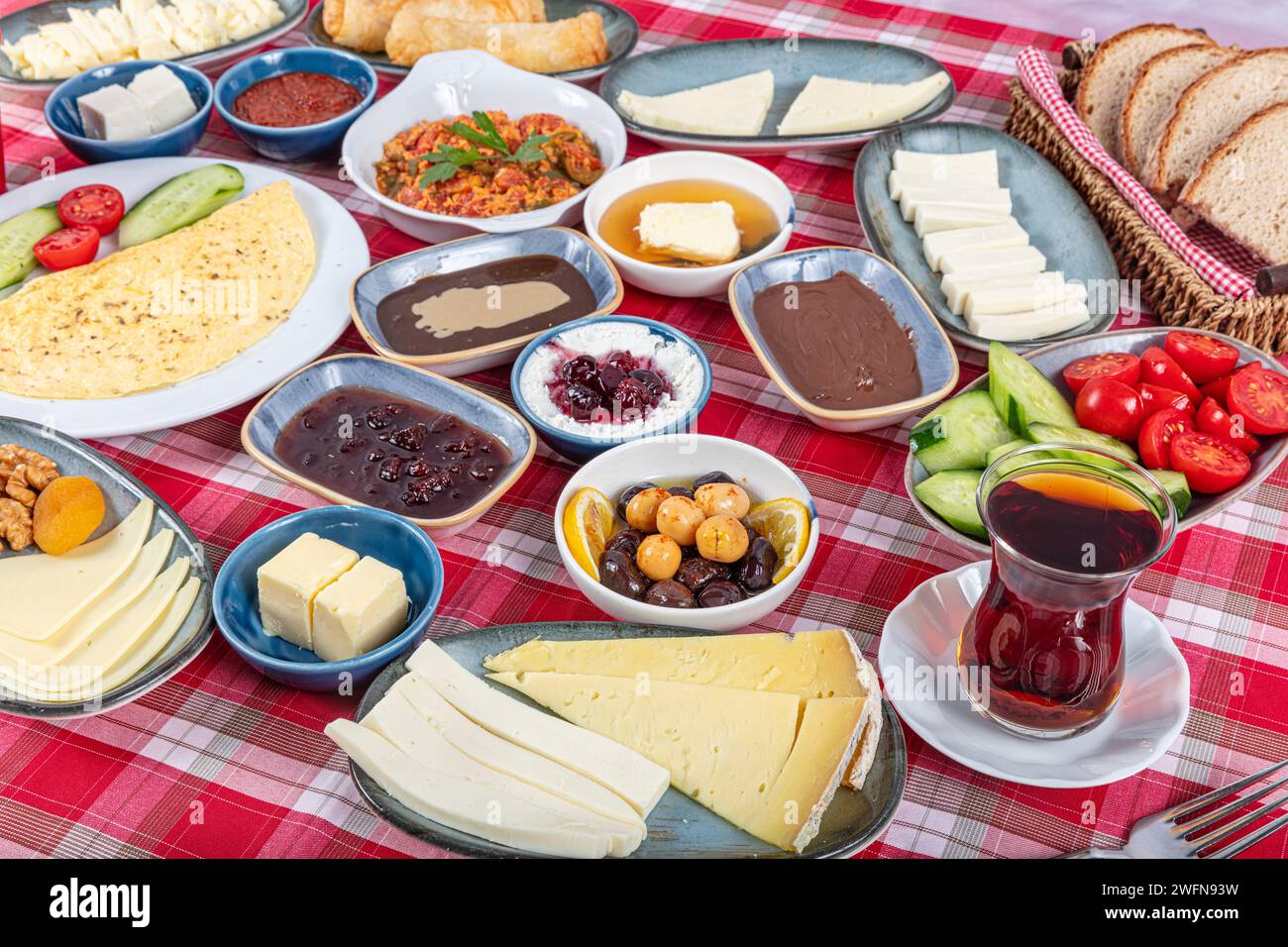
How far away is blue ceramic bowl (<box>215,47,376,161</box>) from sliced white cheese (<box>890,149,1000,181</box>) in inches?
63.8

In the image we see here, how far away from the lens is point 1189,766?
6.39 ft

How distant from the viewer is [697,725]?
6.03 feet

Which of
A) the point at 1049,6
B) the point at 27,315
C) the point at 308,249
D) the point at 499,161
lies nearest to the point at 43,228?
the point at 27,315

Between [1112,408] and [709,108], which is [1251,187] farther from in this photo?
[709,108]

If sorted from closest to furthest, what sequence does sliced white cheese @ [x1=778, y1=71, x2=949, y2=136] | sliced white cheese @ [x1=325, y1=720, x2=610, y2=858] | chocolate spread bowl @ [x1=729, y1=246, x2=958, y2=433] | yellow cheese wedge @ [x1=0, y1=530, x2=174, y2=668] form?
sliced white cheese @ [x1=325, y1=720, x2=610, y2=858] → yellow cheese wedge @ [x1=0, y1=530, x2=174, y2=668] → chocolate spread bowl @ [x1=729, y1=246, x2=958, y2=433] → sliced white cheese @ [x1=778, y1=71, x2=949, y2=136]

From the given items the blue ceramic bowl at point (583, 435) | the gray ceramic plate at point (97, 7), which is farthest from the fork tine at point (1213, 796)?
the gray ceramic plate at point (97, 7)

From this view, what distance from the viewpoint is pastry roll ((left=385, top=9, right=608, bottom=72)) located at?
3.56 meters

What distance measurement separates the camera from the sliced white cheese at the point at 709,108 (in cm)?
336

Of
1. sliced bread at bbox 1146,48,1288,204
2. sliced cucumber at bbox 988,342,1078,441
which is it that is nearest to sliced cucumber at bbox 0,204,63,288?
sliced cucumber at bbox 988,342,1078,441

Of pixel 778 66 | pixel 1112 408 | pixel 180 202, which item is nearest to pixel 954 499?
pixel 1112 408

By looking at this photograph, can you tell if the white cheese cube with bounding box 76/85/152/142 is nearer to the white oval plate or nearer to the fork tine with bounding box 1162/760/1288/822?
the white oval plate

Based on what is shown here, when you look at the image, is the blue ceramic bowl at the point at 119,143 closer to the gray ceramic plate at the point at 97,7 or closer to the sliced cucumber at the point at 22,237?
the gray ceramic plate at the point at 97,7

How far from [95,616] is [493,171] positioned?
1.72m

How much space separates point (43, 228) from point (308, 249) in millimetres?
711
